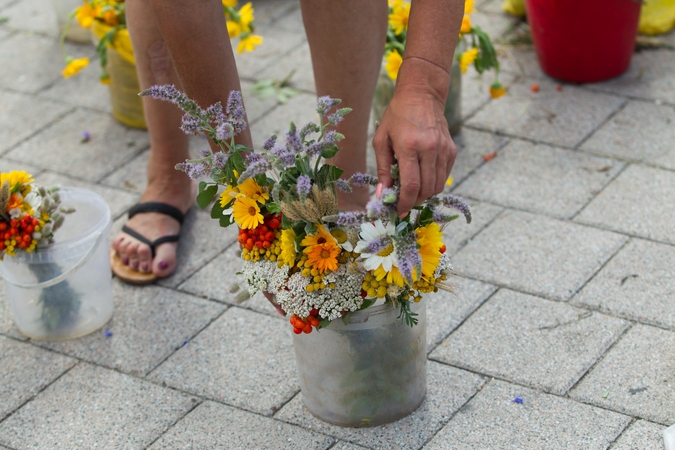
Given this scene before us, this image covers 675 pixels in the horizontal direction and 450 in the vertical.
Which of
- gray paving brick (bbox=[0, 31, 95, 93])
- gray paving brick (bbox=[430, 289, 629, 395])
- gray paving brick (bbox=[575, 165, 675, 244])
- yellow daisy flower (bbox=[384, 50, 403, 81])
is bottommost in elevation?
gray paving brick (bbox=[575, 165, 675, 244])

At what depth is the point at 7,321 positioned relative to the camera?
2.22 m

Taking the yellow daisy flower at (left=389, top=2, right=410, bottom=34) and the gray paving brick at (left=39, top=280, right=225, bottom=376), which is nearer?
the gray paving brick at (left=39, top=280, right=225, bottom=376)

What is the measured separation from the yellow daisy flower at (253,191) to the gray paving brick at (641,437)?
89 centimetres

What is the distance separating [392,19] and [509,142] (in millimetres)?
584

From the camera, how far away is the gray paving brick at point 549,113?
9.11 feet

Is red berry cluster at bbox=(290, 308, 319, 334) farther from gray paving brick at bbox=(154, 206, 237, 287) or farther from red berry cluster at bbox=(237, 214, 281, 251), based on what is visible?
gray paving brick at bbox=(154, 206, 237, 287)

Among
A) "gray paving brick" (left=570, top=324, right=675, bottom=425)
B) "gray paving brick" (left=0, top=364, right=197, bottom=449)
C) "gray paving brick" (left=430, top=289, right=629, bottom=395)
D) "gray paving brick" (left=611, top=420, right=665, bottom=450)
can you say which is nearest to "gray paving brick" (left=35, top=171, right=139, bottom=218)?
"gray paving brick" (left=0, top=364, right=197, bottom=449)

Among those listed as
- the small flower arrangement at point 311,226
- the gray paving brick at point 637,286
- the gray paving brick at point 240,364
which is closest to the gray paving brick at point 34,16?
the gray paving brick at point 240,364

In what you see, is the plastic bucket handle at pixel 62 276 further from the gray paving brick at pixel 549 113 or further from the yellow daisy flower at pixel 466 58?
the gray paving brick at pixel 549 113

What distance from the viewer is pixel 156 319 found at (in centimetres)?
218

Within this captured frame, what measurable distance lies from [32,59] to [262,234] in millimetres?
2361

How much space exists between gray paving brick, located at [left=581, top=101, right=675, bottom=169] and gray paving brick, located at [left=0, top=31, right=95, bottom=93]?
7.06ft

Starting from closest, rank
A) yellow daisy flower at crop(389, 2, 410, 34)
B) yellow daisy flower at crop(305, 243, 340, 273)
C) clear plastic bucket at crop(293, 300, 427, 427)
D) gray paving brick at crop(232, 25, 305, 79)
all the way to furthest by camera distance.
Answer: yellow daisy flower at crop(305, 243, 340, 273)
clear plastic bucket at crop(293, 300, 427, 427)
yellow daisy flower at crop(389, 2, 410, 34)
gray paving brick at crop(232, 25, 305, 79)

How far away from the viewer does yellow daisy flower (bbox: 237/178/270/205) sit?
1539 mm
